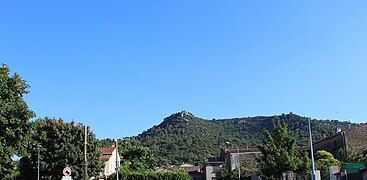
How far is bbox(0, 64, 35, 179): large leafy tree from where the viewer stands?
1297 inches

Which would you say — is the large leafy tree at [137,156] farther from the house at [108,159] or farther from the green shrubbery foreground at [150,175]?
the green shrubbery foreground at [150,175]

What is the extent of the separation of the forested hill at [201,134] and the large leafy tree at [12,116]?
83.6 meters

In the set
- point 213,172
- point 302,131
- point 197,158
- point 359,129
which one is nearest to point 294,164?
point 359,129

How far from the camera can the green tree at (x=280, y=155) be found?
39031 mm

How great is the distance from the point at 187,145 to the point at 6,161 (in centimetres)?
9906

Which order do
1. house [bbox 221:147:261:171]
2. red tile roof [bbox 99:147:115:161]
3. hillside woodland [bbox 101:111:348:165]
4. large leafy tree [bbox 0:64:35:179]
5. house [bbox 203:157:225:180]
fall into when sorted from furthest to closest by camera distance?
hillside woodland [bbox 101:111:348:165]
house [bbox 203:157:225:180]
house [bbox 221:147:261:171]
red tile roof [bbox 99:147:115:161]
large leafy tree [bbox 0:64:35:179]

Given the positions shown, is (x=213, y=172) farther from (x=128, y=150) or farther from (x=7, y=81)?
(x=7, y=81)

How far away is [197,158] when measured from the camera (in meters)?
129

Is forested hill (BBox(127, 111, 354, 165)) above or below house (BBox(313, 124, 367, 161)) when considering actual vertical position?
above

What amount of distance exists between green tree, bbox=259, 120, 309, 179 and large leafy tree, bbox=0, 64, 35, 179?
810 inches

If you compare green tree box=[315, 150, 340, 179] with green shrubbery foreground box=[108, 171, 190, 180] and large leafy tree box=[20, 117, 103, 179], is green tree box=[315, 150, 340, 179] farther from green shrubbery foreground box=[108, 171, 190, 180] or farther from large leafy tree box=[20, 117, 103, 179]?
large leafy tree box=[20, 117, 103, 179]

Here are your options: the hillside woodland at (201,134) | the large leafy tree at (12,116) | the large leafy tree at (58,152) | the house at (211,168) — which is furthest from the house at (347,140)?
the hillside woodland at (201,134)

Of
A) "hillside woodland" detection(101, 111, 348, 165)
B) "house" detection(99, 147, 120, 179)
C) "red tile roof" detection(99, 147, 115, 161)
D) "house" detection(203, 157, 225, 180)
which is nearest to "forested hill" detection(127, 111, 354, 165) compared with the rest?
"hillside woodland" detection(101, 111, 348, 165)

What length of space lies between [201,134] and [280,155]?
99706 millimetres
